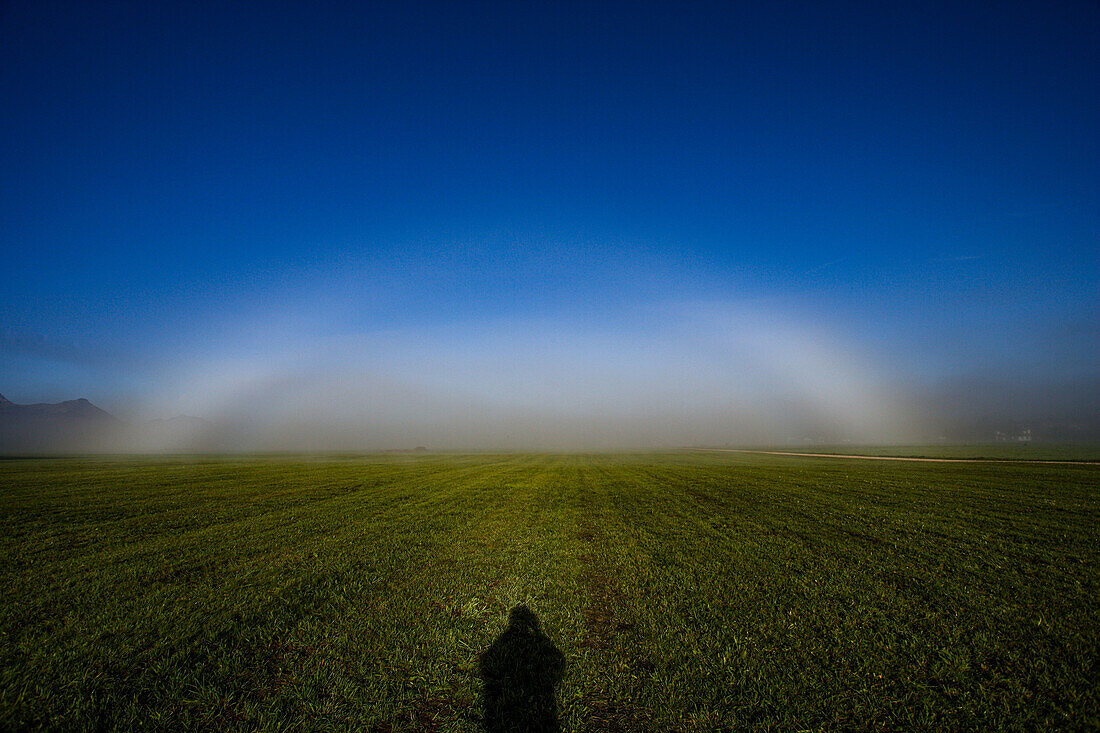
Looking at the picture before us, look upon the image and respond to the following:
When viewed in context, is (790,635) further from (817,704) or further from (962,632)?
(962,632)

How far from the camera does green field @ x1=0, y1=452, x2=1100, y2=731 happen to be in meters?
4.48

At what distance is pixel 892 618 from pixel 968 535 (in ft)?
29.1

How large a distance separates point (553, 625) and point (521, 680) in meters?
1.63

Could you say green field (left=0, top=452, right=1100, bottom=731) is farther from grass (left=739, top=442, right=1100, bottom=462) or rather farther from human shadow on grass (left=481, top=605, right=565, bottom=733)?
grass (left=739, top=442, right=1100, bottom=462)

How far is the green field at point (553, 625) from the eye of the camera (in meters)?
4.48

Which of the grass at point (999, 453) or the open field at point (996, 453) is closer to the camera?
the open field at point (996, 453)

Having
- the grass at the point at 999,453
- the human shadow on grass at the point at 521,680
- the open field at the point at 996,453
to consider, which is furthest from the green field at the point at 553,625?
the grass at the point at 999,453

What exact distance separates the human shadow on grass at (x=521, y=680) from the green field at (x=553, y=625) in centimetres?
3

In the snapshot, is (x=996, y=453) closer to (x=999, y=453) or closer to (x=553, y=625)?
(x=999, y=453)

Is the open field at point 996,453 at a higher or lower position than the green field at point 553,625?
lower

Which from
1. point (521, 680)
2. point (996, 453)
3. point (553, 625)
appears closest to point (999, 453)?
point (996, 453)

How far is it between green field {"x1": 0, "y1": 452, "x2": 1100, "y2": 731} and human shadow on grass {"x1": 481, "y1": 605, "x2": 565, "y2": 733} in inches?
1.3

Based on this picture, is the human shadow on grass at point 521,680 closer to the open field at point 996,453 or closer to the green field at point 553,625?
the green field at point 553,625

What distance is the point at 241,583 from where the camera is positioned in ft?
27.4
